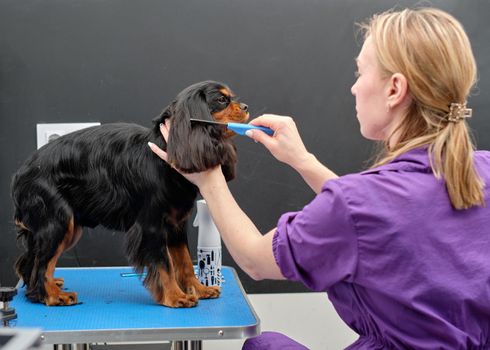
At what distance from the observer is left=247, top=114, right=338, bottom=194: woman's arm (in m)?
1.37

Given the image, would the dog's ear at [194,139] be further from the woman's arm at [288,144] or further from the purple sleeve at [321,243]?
the purple sleeve at [321,243]

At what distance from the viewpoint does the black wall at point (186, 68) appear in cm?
204

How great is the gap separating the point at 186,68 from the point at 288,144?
0.82 meters

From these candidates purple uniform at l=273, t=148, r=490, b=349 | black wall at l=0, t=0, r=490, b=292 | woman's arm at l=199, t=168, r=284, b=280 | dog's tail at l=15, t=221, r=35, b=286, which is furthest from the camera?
black wall at l=0, t=0, r=490, b=292

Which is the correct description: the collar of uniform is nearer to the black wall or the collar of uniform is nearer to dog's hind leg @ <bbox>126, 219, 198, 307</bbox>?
dog's hind leg @ <bbox>126, 219, 198, 307</bbox>

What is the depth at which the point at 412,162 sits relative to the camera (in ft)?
3.37

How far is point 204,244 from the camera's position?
5.48ft

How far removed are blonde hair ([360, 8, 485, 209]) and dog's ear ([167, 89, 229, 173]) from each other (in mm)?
457

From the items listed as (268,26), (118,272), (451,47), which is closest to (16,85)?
(118,272)

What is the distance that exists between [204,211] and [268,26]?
2.59ft

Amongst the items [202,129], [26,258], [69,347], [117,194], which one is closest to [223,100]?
[202,129]

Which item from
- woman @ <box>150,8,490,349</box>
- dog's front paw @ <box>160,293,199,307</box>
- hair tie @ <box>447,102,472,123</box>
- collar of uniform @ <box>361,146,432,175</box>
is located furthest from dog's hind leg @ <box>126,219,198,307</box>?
hair tie @ <box>447,102,472,123</box>

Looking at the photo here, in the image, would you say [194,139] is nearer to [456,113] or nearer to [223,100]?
[223,100]

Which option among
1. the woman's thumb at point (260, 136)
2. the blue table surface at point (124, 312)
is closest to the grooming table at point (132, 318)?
the blue table surface at point (124, 312)
